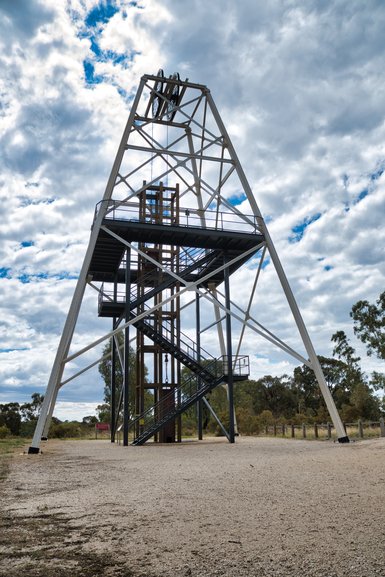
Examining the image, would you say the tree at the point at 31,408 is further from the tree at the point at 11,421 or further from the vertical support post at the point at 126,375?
the vertical support post at the point at 126,375

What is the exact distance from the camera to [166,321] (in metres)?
27.8

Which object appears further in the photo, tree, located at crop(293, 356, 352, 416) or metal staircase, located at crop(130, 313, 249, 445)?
tree, located at crop(293, 356, 352, 416)

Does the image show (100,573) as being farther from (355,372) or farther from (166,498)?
(355,372)

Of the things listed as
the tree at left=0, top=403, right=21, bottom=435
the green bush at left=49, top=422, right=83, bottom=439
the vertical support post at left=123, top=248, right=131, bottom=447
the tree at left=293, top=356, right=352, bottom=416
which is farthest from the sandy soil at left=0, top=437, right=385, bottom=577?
the tree at left=293, top=356, right=352, bottom=416

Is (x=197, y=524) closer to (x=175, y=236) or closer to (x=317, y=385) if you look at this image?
(x=175, y=236)

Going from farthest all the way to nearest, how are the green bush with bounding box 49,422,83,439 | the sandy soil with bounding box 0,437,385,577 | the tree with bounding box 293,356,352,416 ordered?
1. the tree with bounding box 293,356,352,416
2. the green bush with bounding box 49,422,83,439
3. the sandy soil with bounding box 0,437,385,577

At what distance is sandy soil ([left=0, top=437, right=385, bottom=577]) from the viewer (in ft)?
15.5

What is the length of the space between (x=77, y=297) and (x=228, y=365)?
7659 millimetres

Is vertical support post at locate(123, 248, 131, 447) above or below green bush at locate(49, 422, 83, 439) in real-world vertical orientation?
above

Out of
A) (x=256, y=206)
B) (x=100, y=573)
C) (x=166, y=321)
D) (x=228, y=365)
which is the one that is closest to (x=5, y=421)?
(x=166, y=321)

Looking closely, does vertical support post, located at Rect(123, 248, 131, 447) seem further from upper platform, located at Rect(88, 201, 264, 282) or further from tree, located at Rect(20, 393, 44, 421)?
tree, located at Rect(20, 393, 44, 421)

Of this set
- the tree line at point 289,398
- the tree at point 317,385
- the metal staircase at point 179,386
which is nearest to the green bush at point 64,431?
the tree line at point 289,398

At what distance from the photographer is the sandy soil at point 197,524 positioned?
15.5 feet

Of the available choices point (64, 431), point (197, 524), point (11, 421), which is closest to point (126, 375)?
point (197, 524)
